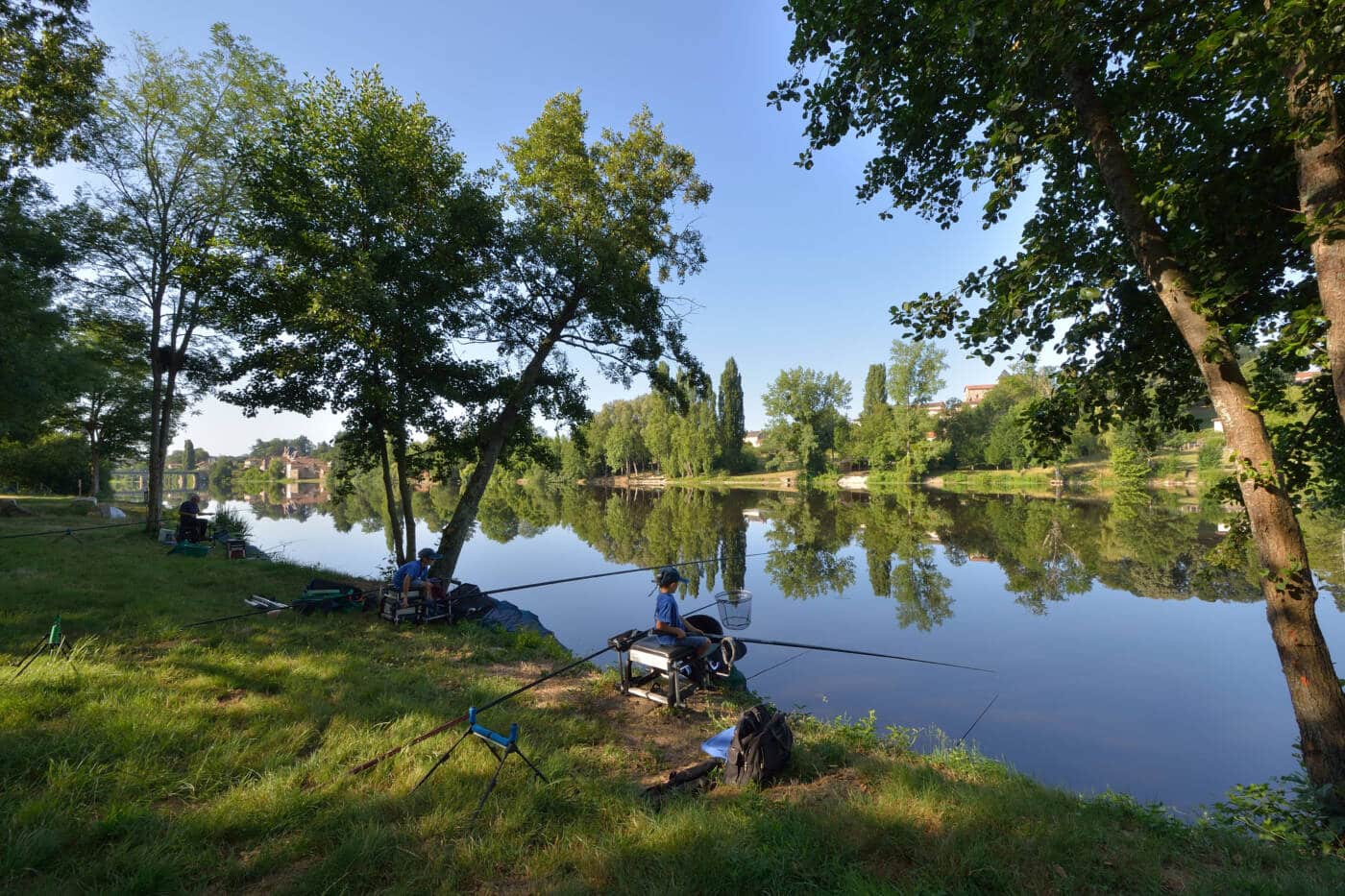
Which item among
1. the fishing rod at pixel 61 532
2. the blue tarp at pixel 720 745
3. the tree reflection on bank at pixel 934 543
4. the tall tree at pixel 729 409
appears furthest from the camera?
the tall tree at pixel 729 409

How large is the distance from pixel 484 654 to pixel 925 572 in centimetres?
1312

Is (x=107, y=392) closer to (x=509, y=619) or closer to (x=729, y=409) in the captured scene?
(x=509, y=619)

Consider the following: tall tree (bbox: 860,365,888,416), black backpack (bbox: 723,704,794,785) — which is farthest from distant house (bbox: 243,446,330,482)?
black backpack (bbox: 723,704,794,785)

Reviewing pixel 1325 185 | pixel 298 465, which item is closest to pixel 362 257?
pixel 1325 185

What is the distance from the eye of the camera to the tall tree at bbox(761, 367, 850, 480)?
64.1 metres

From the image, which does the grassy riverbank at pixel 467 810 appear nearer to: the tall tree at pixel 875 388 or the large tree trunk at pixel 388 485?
the large tree trunk at pixel 388 485

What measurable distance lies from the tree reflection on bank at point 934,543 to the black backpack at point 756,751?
12.7 ft

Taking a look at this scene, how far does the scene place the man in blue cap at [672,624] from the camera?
5688 millimetres

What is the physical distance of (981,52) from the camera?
4.56 m

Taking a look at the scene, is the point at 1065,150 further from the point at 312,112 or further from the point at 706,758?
the point at 312,112

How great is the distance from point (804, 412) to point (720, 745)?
62.5 metres

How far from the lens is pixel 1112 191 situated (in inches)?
172

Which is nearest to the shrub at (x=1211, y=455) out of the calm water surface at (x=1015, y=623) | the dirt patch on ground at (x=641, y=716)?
the calm water surface at (x=1015, y=623)

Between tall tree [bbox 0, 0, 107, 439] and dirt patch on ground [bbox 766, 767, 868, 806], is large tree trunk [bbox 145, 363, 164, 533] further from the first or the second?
dirt patch on ground [bbox 766, 767, 868, 806]
